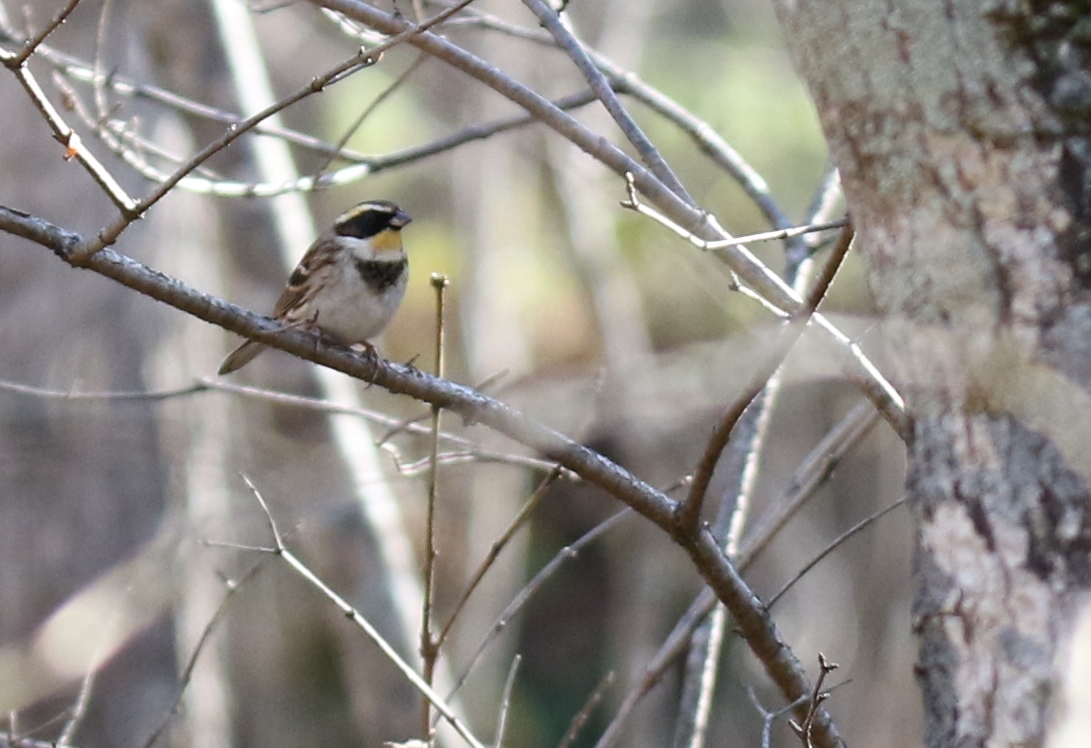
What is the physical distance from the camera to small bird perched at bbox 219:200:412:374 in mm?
5094

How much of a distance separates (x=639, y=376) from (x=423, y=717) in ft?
18.8

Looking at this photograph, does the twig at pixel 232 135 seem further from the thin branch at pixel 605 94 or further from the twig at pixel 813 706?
the twig at pixel 813 706

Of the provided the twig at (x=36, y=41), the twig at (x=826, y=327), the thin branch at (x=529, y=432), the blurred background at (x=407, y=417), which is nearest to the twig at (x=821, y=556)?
the thin branch at (x=529, y=432)

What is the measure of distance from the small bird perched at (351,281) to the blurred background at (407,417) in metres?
1.28

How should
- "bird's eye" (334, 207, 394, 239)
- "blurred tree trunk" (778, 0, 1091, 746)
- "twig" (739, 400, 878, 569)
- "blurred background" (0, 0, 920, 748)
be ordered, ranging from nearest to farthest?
"blurred tree trunk" (778, 0, 1091, 746)
"twig" (739, 400, 878, 569)
"bird's eye" (334, 207, 394, 239)
"blurred background" (0, 0, 920, 748)

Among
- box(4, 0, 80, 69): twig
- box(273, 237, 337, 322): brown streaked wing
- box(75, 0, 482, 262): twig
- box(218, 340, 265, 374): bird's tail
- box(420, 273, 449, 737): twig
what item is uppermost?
box(273, 237, 337, 322): brown streaked wing

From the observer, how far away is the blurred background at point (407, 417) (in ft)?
25.6

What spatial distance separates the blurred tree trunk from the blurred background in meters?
4.43

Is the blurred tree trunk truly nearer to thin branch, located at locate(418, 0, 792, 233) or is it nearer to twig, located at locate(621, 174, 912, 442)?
twig, located at locate(621, 174, 912, 442)

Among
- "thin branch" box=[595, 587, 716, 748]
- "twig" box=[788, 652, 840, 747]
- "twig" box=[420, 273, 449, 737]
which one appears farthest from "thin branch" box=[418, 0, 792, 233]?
"twig" box=[788, 652, 840, 747]

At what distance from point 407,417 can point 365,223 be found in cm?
174

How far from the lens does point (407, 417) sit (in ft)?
23.2

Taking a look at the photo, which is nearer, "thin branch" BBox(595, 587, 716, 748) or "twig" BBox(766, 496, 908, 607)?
"twig" BBox(766, 496, 908, 607)

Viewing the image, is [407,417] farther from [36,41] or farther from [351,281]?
[36,41]
